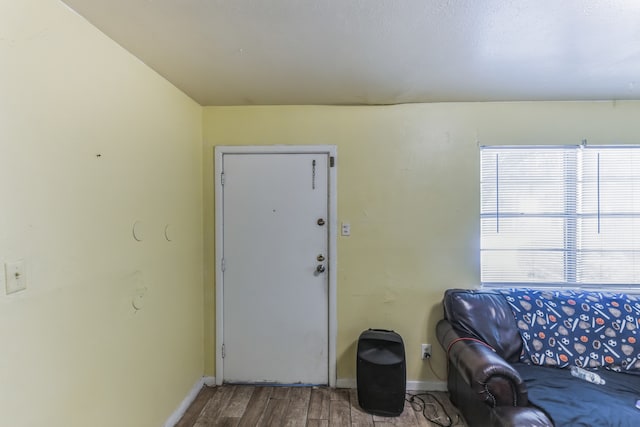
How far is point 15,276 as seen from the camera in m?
1.10

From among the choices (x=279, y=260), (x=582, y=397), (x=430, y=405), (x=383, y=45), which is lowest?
(x=430, y=405)

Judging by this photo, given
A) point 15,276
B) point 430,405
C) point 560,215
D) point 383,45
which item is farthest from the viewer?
point 560,215

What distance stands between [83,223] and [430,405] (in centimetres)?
251

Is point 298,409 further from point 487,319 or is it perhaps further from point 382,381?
point 487,319

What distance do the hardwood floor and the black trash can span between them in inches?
2.6

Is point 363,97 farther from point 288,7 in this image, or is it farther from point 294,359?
point 294,359

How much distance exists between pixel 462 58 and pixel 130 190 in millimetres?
1951

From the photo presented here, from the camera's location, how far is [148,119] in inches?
74.9

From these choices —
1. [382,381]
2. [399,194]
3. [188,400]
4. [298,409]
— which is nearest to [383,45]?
[399,194]

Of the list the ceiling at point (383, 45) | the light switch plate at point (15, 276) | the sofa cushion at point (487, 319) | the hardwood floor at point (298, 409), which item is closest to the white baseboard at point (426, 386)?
the hardwood floor at point (298, 409)

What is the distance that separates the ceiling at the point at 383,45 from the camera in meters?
1.32

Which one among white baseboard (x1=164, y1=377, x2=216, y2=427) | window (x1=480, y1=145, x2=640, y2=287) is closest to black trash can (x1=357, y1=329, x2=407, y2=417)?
window (x1=480, y1=145, x2=640, y2=287)

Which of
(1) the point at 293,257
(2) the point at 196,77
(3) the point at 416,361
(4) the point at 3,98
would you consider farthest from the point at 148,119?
(3) the point at 416,361

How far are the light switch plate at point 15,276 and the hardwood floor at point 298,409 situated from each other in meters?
1.59
